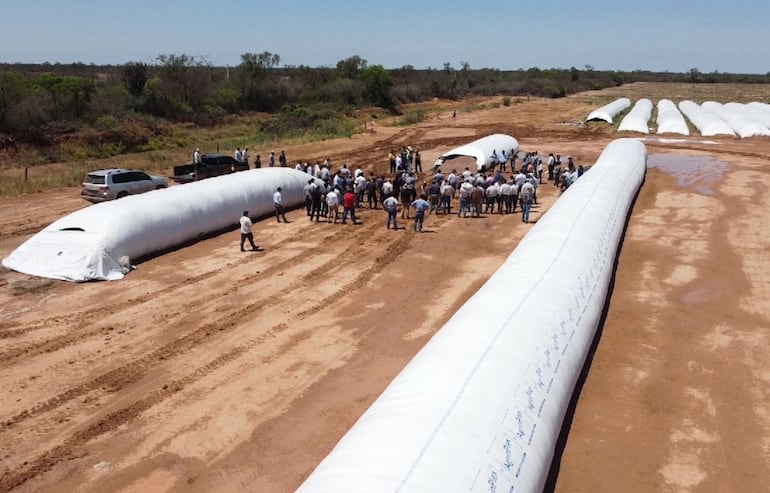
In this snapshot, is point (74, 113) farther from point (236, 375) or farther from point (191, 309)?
point (236, 375)

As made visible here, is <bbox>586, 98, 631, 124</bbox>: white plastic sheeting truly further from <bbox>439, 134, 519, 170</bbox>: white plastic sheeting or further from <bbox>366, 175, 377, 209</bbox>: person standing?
<bbox>366, 175, 377, 209</bbox>: person standing

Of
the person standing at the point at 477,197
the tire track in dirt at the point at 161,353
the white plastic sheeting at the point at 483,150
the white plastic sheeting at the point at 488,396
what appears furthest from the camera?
the white plastic sheeting at the point at 483,150

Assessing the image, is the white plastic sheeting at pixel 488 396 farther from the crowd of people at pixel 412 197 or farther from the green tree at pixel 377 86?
the green tree at pixel 377 86

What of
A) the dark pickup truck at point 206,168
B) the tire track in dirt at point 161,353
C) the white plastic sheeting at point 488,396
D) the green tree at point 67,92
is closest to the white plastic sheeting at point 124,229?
the tire track in dirt at point 161,353

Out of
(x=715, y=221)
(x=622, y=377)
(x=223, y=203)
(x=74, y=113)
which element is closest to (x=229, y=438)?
(x=622, y=377)

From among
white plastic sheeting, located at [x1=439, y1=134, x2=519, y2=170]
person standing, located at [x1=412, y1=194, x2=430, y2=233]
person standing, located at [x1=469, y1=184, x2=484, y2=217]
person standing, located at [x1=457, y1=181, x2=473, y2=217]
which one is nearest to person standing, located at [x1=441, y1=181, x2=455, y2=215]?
person standing, located at [x1=457, y1=181, x2=473, y2=217]

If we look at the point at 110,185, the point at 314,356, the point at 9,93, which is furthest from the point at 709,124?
the point at 9,93
